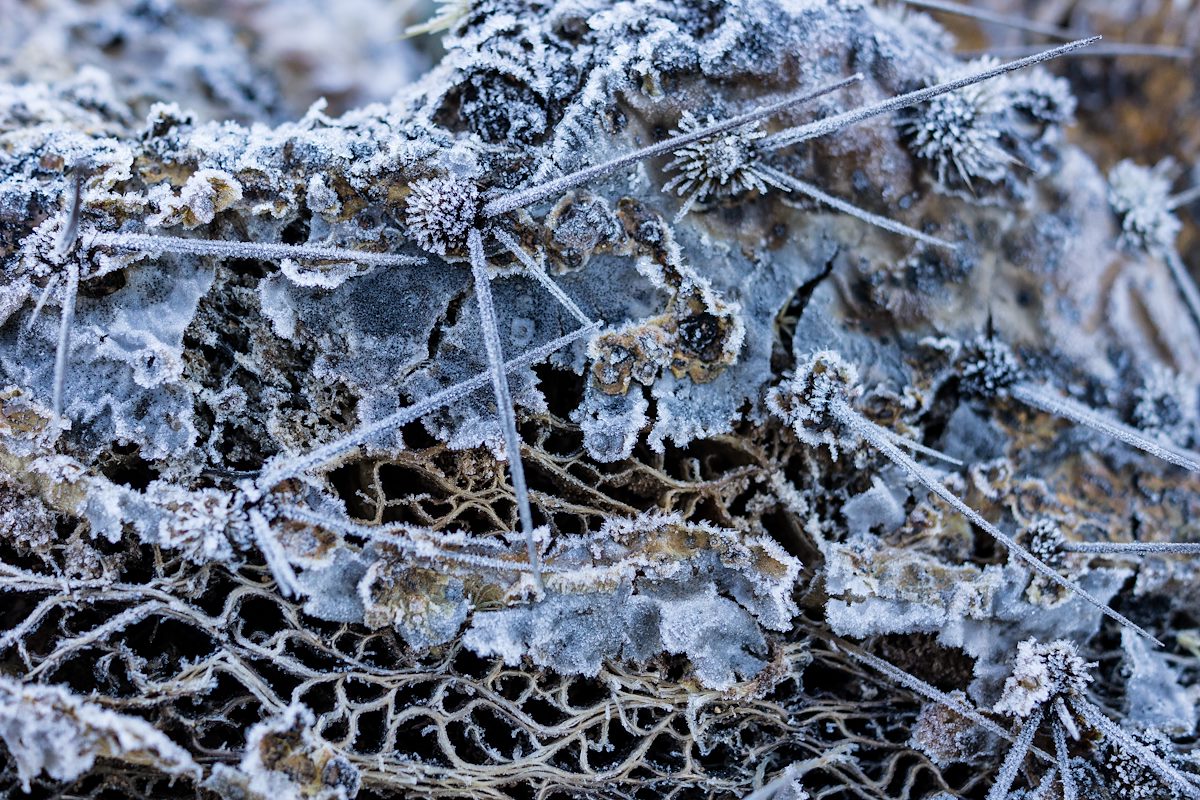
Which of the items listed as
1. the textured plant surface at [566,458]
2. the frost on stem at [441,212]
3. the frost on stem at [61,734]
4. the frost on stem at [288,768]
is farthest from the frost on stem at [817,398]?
the frost on stem at [61,734]

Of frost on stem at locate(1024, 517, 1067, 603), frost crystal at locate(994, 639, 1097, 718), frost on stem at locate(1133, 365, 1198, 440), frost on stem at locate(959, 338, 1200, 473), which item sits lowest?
frost crystal at locate(994, 639, 1097, 718)

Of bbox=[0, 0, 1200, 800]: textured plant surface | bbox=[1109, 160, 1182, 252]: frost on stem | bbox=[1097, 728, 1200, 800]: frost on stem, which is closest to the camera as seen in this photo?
bbox=[0, 0, 1200, 800]: textured plant surface

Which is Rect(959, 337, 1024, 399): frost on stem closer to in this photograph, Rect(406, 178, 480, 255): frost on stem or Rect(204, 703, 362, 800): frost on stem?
Rect(406, 178, 480, 255): frost on stem

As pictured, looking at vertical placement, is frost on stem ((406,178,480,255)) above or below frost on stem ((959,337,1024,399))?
above

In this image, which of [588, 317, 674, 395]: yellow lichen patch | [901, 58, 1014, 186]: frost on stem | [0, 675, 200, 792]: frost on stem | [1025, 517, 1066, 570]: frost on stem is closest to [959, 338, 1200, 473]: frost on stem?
[1025, 517, 1066, 570]: frost on stem

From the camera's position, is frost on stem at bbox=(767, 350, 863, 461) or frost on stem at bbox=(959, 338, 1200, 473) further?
frost on stem at bbox=(959, 338, 1200, 473)

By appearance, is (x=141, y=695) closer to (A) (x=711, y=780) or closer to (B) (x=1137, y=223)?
(A) (x=711, y=780)

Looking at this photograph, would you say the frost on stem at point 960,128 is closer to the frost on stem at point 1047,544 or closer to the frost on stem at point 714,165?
the frost on stem at point 714,165
